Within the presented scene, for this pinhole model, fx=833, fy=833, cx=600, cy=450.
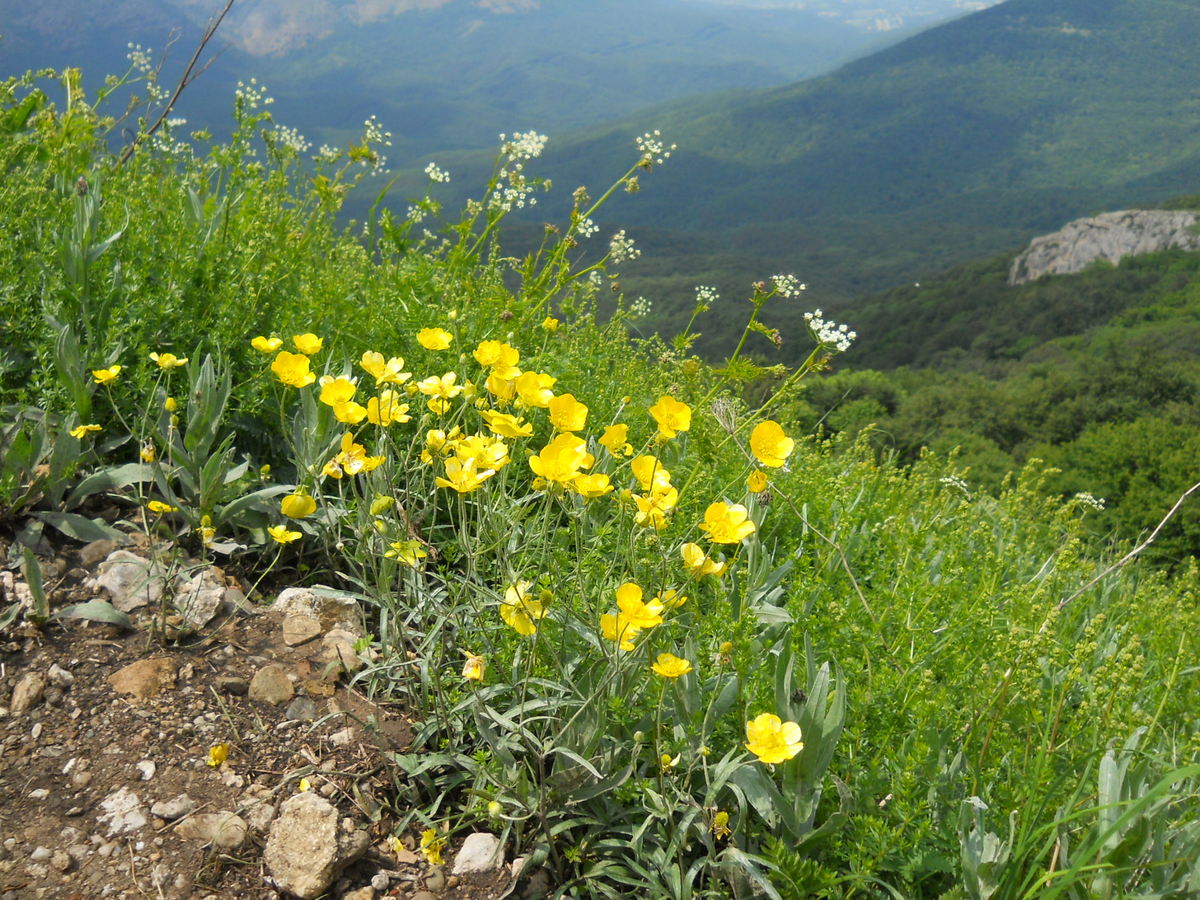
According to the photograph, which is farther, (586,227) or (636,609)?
(586,227)

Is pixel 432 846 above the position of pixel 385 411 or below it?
below

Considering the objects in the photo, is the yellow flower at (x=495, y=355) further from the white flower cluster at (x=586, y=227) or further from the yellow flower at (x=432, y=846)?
the white flower cluster at (x=586, y=227)

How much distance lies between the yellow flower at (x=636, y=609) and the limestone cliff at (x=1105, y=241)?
84773mm

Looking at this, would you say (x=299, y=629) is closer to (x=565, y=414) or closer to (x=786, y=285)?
(x=565, y=414)

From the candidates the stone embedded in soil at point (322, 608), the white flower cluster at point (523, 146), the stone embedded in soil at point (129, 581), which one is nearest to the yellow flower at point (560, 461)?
the stone embedded in soil at point (322, 608)

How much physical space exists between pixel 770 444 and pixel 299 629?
122 centimetres

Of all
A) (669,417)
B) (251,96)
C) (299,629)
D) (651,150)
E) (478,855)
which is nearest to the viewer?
(478,855)

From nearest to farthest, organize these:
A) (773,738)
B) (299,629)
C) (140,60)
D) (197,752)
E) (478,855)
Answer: (773,738)
(478,855)
(197,752)
(299,629)
(140,60)

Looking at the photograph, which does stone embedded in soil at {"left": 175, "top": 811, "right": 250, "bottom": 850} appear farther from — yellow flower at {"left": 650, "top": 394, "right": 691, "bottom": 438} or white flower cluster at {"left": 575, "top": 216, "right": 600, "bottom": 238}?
white flower cluster at {"left": 575, "top": 216, "right": 600, "bottom": 238}

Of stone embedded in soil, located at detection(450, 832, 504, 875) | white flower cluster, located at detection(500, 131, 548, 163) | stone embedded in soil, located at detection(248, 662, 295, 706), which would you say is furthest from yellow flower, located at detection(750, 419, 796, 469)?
white flower cluster, located at detection(500, 131, 548, 163)

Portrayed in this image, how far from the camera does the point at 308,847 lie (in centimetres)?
149

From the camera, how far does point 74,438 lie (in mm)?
2215

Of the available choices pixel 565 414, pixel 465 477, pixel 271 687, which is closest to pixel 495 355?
pixel 565 414

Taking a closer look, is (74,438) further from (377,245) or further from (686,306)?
(686,306)
